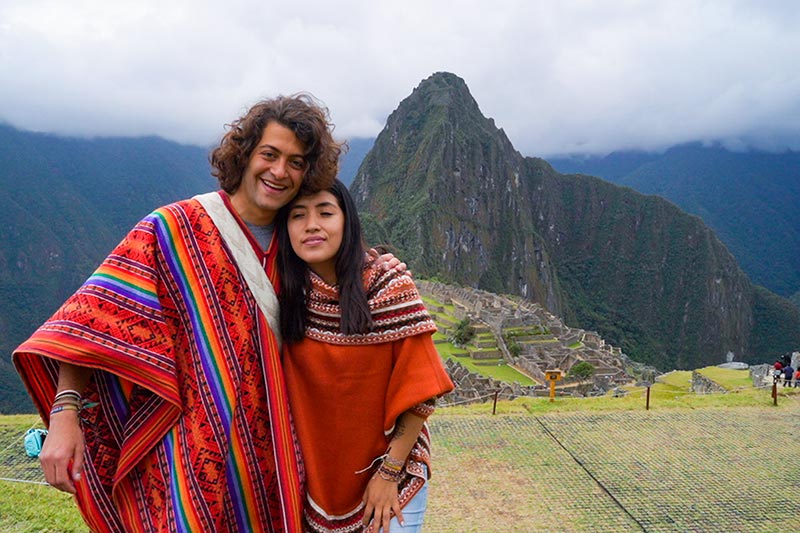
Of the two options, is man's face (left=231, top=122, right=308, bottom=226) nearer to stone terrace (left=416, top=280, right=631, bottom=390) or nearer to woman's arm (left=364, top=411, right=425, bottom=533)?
woman's arm (left=364, top=411, right=425, bottom=533)

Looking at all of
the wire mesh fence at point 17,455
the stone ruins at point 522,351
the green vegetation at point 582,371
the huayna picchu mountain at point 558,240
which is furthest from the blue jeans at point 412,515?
the huayna picchu mountain at point 558,240

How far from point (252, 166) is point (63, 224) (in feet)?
186

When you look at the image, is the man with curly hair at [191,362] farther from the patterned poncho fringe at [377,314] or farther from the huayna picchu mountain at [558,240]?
the huayna picchu mountain at [558,240]

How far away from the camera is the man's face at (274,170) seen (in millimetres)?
1415

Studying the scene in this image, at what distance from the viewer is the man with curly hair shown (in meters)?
1.27

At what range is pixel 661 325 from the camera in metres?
88.4

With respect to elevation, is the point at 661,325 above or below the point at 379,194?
below

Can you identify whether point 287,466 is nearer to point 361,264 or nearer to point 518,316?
point 361,264

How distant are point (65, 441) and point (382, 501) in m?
0.79

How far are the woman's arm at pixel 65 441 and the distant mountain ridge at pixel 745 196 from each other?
13010 cm

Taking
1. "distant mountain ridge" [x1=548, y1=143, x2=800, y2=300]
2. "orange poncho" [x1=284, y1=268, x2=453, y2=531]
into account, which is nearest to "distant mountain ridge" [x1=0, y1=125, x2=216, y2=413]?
"orange poncho" [x1=284, y1=268, x2=453, y2=531]

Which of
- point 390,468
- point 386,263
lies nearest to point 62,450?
point 390,468

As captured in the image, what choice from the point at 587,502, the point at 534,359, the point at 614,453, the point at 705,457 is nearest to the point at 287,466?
the point at 587,502

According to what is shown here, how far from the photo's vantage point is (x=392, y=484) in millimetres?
1495
